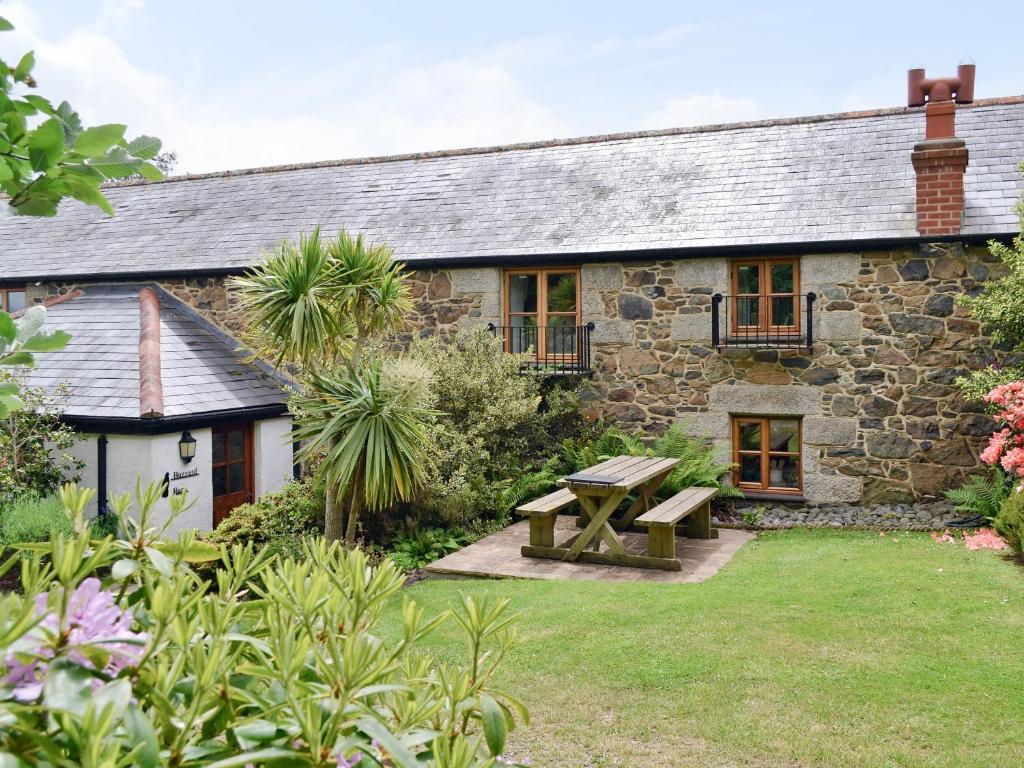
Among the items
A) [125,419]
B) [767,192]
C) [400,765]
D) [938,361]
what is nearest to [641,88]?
[767,192]

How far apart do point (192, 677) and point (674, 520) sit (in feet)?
25.1

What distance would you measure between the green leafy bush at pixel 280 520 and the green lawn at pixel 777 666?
261 centimetres

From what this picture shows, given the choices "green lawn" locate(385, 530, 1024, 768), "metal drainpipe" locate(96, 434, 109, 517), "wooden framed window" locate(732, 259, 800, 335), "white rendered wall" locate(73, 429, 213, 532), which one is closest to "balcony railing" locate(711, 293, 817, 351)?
"wooden framed window" locate(732, 259, 800, 335)

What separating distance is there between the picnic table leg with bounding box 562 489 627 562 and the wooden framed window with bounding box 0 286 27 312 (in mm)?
11865

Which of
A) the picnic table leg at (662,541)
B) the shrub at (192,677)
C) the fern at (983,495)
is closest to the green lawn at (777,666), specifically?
the picnic table leg at (662,541)

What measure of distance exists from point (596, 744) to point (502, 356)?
24.4ft

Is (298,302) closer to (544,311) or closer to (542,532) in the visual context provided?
(542,532)

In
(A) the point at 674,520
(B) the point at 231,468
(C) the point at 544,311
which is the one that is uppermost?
(C) the point at 544,311

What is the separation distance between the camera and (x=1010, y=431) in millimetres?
9656

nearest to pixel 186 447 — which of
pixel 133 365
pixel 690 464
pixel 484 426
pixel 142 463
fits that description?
pixel 142 463

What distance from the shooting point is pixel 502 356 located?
1201cm

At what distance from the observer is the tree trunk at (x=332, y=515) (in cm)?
991

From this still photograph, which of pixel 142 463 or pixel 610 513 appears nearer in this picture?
pixel 610 513

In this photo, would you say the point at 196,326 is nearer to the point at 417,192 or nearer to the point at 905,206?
the point at 417,192
